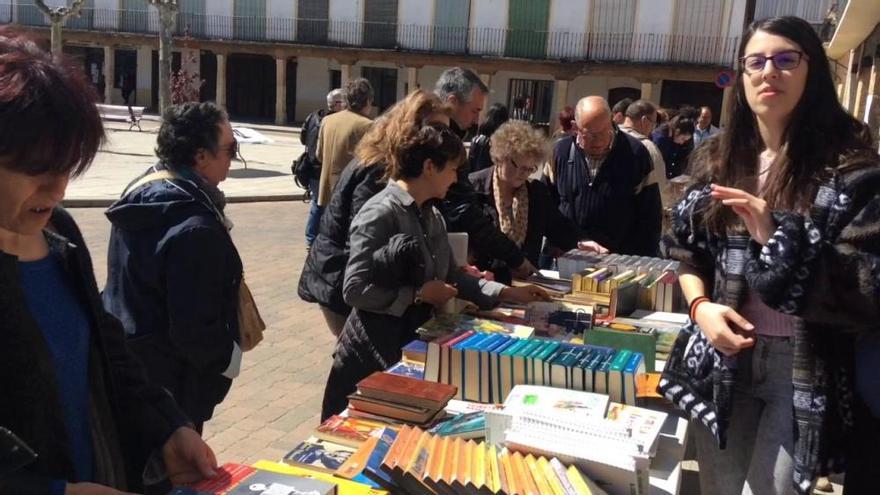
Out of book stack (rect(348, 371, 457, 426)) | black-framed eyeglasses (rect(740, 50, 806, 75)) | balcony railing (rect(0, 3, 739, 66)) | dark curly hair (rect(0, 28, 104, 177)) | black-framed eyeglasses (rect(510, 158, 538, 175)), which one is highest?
balcony railing (rect(0, 3, 739, 66))

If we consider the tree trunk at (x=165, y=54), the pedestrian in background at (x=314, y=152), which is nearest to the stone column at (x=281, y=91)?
the tree trunk at (x=165, y=54)

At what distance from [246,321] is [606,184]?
2423 mm

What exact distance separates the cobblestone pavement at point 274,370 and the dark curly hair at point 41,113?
2.73 meters

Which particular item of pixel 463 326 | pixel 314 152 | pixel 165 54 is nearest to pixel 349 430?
pixel 463 326

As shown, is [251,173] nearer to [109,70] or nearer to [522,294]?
[522,294]

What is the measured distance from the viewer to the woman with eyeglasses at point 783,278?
1.80 m

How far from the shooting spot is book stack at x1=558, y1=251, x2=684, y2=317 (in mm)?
3348

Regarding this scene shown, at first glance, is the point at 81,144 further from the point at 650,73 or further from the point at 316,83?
the point at 316,83

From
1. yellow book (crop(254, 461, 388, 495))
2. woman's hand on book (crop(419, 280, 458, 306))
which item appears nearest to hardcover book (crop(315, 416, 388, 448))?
yellow book (crop(254, 461, 388, 495))

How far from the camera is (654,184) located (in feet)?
16.2

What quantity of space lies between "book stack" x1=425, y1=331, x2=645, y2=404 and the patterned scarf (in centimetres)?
180

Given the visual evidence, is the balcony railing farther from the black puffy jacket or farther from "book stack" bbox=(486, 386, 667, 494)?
"book stack" bbox=(486, 386, 667, 494)

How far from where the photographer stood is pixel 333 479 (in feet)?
6.26

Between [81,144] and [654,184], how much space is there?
159 inches
